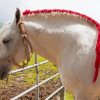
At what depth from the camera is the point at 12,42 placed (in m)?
3.35

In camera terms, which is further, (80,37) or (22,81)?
(22,81)

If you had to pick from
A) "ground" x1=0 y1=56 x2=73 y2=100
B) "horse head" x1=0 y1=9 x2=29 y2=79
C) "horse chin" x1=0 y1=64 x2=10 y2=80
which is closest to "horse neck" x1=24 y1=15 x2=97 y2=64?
"horse head" x1=0 y1=9 x2=29 y2=79

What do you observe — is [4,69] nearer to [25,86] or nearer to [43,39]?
[43,39]

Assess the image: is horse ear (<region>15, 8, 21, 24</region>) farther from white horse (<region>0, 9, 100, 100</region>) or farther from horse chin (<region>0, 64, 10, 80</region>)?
horse chin (<region>0, 64, 10, 80</region>)

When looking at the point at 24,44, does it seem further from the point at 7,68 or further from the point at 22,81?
the point at 22,81

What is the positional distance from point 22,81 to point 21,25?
4.84m

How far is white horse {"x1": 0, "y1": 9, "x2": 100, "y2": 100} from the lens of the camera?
3.10 metres

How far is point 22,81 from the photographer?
314 inches

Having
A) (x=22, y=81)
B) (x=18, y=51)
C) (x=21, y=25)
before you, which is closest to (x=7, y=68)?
(x=18, y=51)

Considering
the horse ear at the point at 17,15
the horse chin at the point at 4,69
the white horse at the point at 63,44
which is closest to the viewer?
the white horse at the point at 63,44

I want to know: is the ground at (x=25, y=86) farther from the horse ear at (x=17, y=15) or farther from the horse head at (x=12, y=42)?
the horse ear at (x=17, y=15)

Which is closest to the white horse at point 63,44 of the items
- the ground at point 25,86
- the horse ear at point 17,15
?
the horse ear at point 17,15

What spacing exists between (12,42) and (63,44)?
0.54 m

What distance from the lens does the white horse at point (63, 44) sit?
310 cm
